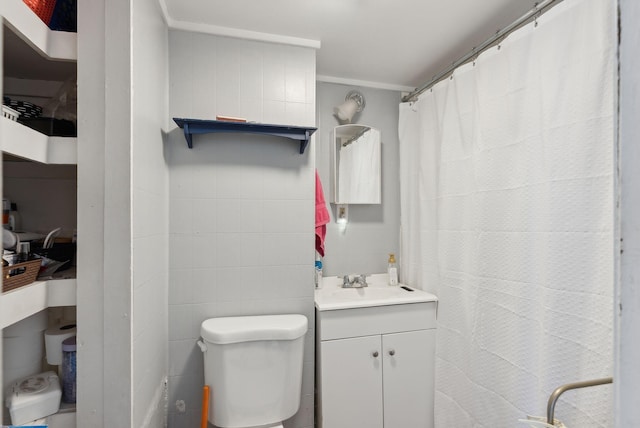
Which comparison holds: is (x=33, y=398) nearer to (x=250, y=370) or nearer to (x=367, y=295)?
(x=250, y=370)

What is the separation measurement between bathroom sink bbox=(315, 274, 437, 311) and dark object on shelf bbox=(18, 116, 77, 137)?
1.22 meters

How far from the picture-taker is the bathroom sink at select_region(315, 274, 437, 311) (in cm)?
154

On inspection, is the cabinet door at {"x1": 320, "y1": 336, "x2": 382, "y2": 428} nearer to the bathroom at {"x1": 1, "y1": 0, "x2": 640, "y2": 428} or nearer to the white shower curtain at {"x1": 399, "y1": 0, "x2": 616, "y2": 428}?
the bathroom at {"x1": 1, "y1": 0, "x2": 640, "y2": 428}

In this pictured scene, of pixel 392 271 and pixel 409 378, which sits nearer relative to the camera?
pixel 409 378

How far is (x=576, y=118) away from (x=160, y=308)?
69.3 inches

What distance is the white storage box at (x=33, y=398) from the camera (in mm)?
813

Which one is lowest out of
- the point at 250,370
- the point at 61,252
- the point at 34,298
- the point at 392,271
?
the point at 250,370

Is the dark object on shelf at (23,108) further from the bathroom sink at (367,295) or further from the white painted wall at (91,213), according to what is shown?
the bathroom sink at (367,295)

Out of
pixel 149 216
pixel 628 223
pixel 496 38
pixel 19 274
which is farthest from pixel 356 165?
pixel 628 223

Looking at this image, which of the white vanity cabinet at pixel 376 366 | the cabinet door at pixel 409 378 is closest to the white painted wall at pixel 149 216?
the white vanity cabinet at pixel 376 366

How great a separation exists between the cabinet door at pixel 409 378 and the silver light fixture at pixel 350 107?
4.39 ft

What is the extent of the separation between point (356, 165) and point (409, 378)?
50.8 inches

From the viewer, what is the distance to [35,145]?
2.65 feet

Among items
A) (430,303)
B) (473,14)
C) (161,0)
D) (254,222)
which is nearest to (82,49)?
(161,0)
